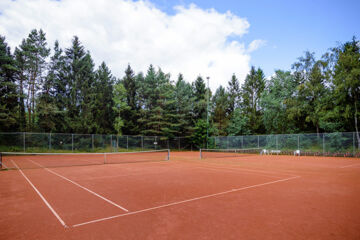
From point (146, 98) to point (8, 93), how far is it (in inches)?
796

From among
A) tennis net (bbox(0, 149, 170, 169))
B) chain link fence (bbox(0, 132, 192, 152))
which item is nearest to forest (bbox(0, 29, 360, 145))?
chain link fence (bbox(0, 132, 192, 152))

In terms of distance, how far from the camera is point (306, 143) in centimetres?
2495

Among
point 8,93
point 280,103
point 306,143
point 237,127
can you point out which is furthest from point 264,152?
point 8,93

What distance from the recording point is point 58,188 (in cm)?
762

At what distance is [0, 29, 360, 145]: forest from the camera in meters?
27.4

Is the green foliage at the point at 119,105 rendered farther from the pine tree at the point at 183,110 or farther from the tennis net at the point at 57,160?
the tennis net at the point at 57,160

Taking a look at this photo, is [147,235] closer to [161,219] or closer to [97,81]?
[161,219]

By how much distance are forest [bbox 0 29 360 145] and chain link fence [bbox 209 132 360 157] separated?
13.0 ft

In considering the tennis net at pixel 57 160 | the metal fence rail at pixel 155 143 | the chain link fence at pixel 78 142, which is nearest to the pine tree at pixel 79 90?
the chain link fence at pixel 78 142

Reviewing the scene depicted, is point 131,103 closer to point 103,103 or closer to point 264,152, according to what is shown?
point 103,103

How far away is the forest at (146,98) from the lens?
2736 cm

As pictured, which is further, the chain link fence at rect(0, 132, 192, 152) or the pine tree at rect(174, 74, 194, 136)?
the pine tree at rect(174, 74, 194, 136)

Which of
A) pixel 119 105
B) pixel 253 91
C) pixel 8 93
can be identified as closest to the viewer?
pixel 8 93

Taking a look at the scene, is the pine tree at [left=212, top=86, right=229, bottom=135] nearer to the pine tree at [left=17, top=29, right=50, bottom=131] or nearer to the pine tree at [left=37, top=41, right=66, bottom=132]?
the pine tree at [left=37, top=41, right=66, bottom=132]
